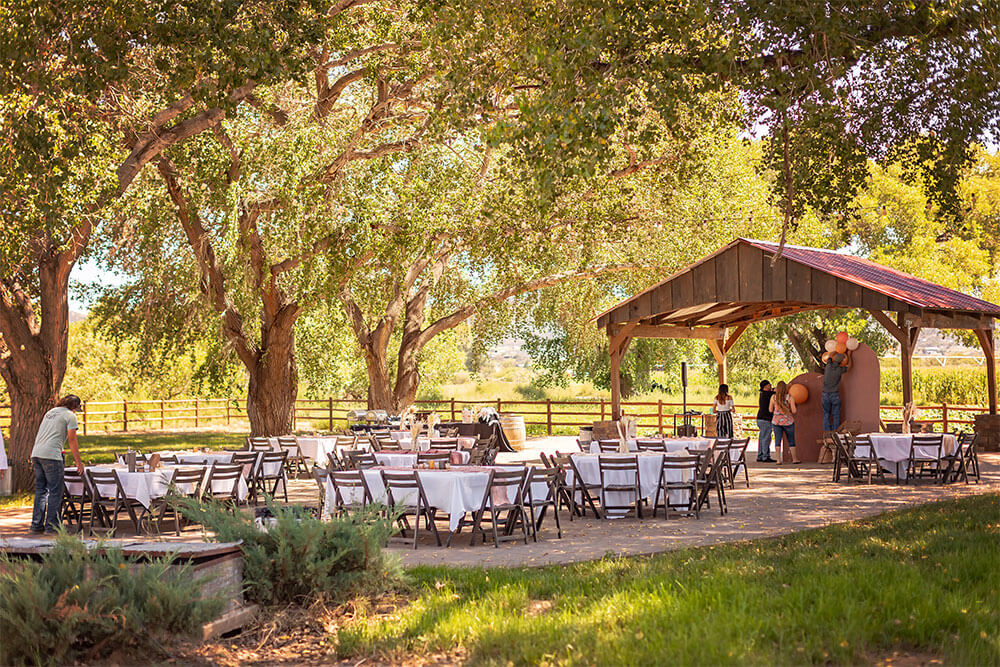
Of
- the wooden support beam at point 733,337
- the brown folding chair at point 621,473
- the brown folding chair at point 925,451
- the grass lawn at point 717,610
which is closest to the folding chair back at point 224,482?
the brown folding chair at point 621,473

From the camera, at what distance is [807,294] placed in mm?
18156

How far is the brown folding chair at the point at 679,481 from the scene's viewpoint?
488 inches

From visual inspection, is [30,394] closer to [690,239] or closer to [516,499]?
[516,499]

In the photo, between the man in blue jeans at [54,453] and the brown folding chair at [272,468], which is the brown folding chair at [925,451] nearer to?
the brown folding chair at [272,468]

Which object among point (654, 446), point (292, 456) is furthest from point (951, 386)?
point (654, 446)

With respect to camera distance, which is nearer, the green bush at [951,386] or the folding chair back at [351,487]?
the folding chair back at [351,487]

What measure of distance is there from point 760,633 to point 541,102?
18.1 ft

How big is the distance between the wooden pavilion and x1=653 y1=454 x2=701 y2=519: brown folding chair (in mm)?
4779

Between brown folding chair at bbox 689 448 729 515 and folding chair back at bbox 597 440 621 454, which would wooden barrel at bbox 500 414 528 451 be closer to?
folding chair back at bbox 597 440 621 454

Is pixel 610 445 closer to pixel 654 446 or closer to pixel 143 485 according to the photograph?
pixel 654 446

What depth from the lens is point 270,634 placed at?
673 cm

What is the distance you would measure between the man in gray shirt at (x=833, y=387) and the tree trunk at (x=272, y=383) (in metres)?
10.4

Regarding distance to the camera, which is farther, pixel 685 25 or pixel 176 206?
pixel 176 206

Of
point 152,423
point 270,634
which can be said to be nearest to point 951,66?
point 270,634
